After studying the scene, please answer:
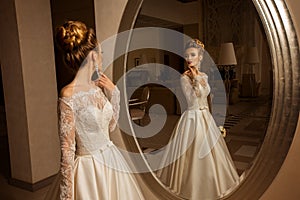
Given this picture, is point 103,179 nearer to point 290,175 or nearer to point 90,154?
point 90,154

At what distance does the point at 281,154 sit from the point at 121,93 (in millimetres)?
820

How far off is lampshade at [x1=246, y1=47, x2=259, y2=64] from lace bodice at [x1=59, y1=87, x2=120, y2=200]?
63 cm

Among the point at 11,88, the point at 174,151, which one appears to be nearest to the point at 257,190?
the point at 174,151

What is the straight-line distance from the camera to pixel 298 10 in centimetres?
96

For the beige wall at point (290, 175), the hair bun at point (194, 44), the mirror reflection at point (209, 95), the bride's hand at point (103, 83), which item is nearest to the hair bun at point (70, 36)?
the bride's hand at point (103, 83)

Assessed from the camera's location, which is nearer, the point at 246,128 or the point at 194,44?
the point at 246,128

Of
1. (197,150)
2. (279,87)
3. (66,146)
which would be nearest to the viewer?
(279,87)

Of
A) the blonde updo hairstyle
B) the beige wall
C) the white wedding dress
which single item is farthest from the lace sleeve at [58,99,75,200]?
the beige wall

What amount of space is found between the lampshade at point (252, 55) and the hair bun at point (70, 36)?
2.25 ft

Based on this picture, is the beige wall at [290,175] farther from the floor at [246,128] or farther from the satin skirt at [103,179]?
the satin skirt at [103,179]

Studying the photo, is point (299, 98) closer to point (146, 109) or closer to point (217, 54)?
point (217, 54)

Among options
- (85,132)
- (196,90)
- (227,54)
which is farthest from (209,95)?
(85,132)

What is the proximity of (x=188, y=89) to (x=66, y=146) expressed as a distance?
1.92 feet

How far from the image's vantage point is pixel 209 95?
1.13 meters
